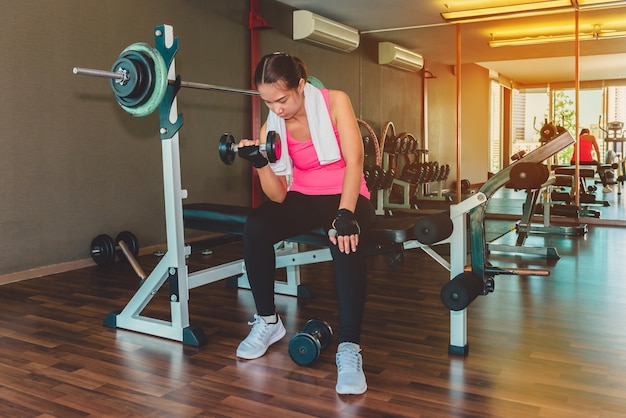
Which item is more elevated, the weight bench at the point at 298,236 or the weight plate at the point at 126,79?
the weight plate at the point at 126,79

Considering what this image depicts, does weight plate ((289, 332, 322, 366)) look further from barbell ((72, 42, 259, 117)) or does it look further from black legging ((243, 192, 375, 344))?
barbell ((72, 42, 259, 117))

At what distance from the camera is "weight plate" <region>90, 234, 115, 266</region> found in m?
3.33

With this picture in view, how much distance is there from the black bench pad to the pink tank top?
5.3 inches

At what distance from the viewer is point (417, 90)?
16.5 ft

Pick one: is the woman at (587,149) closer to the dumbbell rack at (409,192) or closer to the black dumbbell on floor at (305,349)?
the dumbbell rack at (409,192)

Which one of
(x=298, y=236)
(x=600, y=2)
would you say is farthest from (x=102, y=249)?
(x=600, y=2)

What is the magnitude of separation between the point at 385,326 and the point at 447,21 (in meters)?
3.70

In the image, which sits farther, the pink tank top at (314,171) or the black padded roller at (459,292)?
the pink tank top at (314,171)

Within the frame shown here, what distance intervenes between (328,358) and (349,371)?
256 millimetres

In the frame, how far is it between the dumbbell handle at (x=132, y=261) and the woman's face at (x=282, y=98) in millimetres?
1523

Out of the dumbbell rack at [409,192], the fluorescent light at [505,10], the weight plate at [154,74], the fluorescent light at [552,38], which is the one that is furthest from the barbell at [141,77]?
the fluorescent light at [552,38]

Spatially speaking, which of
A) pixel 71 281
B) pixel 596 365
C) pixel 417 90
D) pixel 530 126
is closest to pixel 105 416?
pixel 596 365

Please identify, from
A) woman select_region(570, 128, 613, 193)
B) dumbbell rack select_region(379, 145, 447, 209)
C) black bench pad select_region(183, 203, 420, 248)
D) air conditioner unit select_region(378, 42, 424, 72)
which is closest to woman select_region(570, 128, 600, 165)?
woman select_region(570, 128, 613, 193)

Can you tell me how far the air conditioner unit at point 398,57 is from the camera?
200 inches
